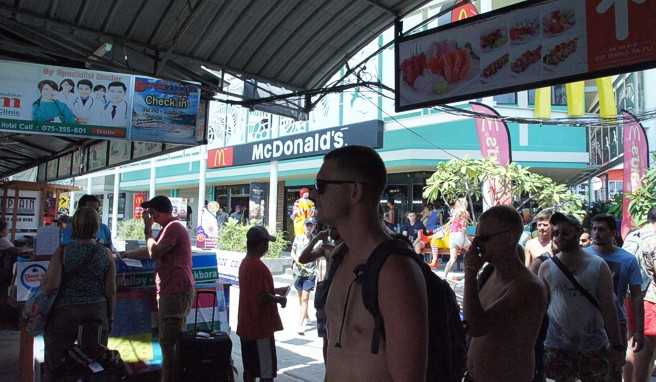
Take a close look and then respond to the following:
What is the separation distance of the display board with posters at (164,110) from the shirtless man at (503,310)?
17.3 ft

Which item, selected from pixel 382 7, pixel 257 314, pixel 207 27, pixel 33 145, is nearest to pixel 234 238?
pixel 33 145

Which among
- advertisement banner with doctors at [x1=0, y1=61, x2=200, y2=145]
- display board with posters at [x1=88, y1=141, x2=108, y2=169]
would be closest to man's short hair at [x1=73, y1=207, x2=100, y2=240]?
advertisement banner with doctors at [x1=0, y1=61, x2=200, y2=145]

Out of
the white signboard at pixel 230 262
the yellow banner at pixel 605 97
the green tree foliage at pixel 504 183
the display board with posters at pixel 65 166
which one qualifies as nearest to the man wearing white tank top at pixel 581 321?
the green tree foliage at pixel 504 183

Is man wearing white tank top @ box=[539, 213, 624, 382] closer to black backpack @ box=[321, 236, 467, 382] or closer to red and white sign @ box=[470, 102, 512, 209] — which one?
black backpack @ box=[321, 236, 467, 382]

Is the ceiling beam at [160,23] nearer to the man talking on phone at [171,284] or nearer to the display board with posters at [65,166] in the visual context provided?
the man talking on phone at [171,284]

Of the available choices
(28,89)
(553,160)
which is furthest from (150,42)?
(553,160)

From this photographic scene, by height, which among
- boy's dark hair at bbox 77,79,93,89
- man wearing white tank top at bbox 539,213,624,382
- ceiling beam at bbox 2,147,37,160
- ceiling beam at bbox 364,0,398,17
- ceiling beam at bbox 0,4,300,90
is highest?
ceiling beam at bbox 364,0,398,17

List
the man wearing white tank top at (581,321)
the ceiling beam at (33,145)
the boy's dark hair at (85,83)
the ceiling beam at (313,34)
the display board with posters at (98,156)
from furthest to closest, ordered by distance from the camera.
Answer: the ceiling beam at (33,145)
the display board with posters at (98,156)
the boy's dark hair at (85,83)
the ceiling beam at (313,34)
the man wearing white tank top at (581,321)

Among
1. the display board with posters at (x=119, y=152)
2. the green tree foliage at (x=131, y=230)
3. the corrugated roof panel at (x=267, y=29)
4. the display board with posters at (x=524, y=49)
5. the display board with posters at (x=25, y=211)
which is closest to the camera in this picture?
the display board with posters at (x=524, y=49)

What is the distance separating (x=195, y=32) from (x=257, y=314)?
10.9 feet

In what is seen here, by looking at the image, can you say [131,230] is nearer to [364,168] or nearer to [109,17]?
[109,17]

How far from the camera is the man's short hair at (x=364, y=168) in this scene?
176cm

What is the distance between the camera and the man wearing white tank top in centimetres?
352

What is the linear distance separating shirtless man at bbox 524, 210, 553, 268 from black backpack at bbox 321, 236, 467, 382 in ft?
14.9
